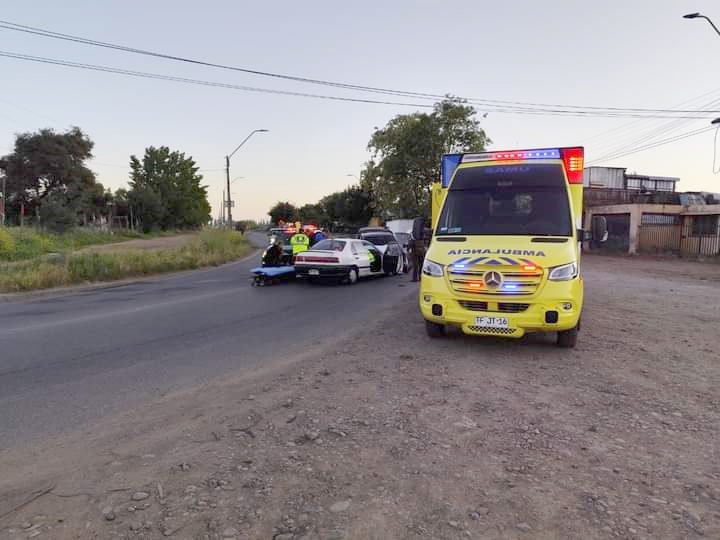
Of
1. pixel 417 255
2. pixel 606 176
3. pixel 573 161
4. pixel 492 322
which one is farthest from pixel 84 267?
pixel 606 176

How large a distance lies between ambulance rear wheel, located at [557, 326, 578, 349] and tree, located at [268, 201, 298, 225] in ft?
329

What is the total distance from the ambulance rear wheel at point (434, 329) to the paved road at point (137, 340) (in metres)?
1.61

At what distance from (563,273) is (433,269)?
1.64 metres

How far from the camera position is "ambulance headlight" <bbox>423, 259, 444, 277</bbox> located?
259 inches

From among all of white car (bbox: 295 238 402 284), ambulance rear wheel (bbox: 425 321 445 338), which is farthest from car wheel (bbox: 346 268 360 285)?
→ ambulance rear wheel (bbox: 425 321 445 338)

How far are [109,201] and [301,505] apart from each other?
68969mm

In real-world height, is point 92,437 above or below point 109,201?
below

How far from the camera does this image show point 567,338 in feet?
21.8

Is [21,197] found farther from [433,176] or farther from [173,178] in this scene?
[433,176]

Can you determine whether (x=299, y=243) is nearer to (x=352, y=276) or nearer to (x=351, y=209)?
(x=352, y=276)

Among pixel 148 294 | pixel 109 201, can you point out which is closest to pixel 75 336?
pixel 148 294

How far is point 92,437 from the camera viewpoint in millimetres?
4070

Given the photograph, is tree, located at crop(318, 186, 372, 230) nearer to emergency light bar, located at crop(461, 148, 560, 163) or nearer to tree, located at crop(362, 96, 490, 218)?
tree, located at crop(362, 96, 490, 218)

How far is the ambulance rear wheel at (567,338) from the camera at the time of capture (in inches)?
260
